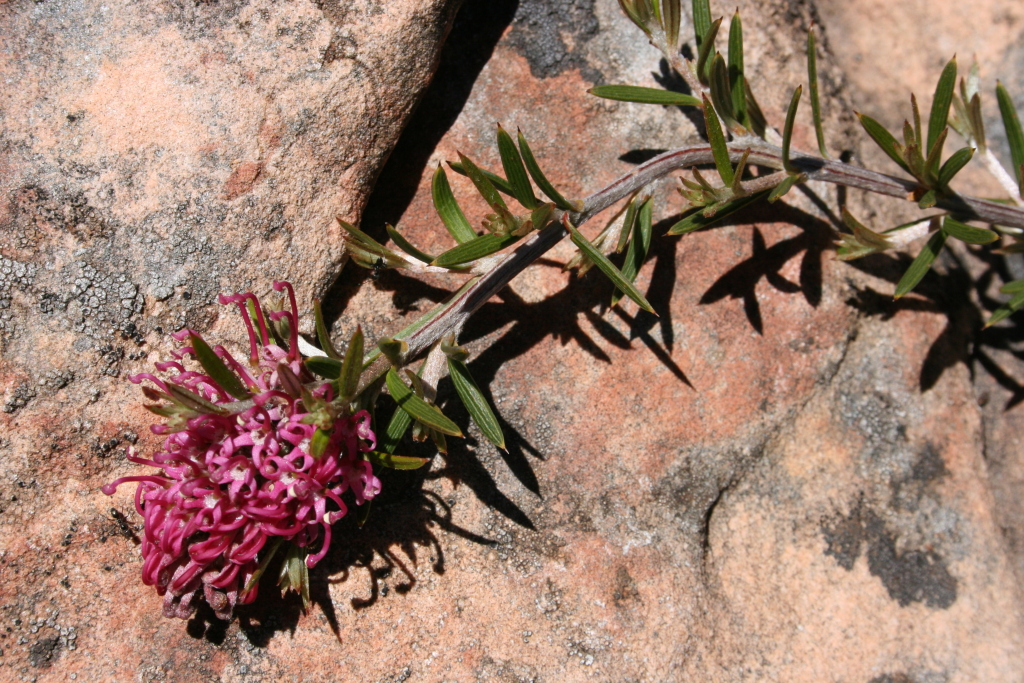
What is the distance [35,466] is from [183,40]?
1312mm

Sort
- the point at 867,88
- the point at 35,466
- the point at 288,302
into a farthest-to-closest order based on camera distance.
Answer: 1. the point at 867,88
2. the point at 288,302
3. the point at 35,466

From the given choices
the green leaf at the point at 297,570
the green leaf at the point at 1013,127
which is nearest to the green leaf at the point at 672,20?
the green leaf at the point at 1013,127

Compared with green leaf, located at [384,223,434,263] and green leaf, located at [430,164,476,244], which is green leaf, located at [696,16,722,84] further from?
green leaf, located at [384,223,434,263]

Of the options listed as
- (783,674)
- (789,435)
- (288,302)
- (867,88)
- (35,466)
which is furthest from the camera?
(867,88)

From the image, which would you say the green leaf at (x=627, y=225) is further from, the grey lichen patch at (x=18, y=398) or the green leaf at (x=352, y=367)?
the grey lichen patch at (x=18, y=398)

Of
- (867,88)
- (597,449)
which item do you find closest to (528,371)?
(597,449)

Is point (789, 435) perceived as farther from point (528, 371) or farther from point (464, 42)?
A: point (464, 42)

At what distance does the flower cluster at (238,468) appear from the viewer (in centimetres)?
177

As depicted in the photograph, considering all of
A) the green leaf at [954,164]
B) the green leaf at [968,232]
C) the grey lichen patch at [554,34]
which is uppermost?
the green leaf at [954,164]

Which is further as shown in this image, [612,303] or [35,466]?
[612,303]

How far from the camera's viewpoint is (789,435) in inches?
95.5

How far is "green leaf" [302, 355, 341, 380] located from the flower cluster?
0.03 meters

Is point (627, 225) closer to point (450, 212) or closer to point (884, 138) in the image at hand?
point (450, 212)

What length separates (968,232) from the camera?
7.38ft
